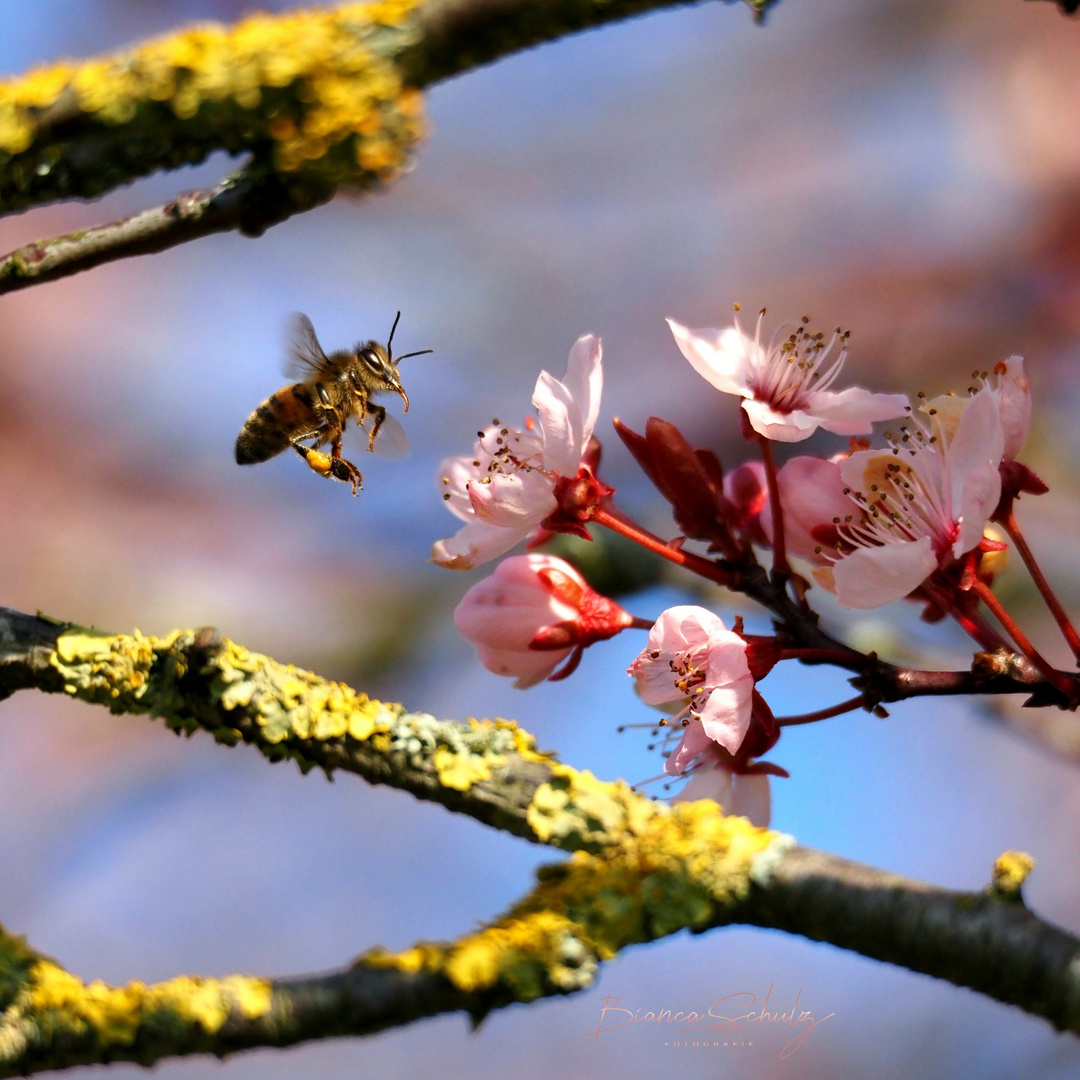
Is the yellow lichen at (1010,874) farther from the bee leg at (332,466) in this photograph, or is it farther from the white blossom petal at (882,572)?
the bee leg at (332,466)

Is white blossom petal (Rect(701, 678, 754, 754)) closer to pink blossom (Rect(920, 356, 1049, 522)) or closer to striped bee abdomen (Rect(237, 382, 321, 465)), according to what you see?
pink blossom (Rect(920, 356, 1049, 522))

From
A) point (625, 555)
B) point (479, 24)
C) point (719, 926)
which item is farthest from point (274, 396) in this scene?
point (719, 926)

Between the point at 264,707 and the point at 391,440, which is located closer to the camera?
the point at 264,707

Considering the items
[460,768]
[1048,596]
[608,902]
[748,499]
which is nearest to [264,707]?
[460,768]

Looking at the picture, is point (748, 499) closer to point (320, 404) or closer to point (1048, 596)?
point (1048, 596)

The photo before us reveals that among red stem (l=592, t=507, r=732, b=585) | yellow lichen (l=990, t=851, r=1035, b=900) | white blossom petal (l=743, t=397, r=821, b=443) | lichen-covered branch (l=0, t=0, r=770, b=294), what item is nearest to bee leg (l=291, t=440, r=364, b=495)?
red stem (l=592, t=507, r=732, b=585)

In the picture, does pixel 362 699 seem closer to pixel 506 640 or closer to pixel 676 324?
pixel 506 640
